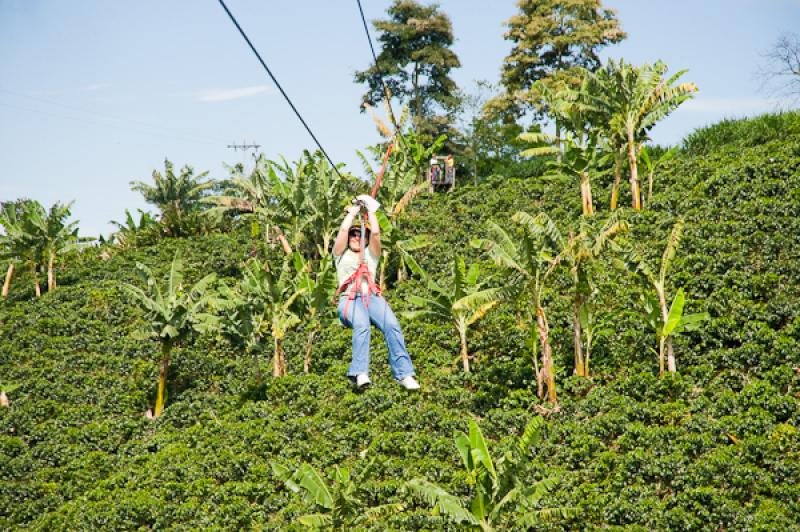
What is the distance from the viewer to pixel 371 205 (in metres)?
7.97

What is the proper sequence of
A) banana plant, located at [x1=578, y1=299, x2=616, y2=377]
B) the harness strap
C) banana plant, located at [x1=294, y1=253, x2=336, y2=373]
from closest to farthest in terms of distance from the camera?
the harness strap, banana plant, located at [x1=578, y1=299, x2=616, y2=377], banana plant, located at [x1=294, y1=253, x2=336, y2=373]

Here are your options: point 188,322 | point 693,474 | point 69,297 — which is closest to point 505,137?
point 69,297

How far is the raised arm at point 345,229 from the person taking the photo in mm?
7980

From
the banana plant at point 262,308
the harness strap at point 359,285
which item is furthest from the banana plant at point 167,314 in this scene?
the harness strap at point 359,285

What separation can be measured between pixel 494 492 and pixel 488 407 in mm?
3271

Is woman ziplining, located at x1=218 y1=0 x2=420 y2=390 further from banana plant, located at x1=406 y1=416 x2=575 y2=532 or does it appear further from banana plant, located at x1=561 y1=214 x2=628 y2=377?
banana plant, located at x1=561 y1=214 x2=628 y2=377

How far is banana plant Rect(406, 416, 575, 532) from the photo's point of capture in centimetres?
888

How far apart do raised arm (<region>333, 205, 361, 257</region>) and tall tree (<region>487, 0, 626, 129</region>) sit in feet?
65.0

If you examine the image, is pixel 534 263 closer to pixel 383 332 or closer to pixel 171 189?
pixel 383 332

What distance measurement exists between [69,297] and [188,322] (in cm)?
715

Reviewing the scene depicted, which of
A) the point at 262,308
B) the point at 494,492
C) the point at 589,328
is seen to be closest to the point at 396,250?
the point at 262,308

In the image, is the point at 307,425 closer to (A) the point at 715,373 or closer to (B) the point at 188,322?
(B) the point at 188,322

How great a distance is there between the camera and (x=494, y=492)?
29.9ft

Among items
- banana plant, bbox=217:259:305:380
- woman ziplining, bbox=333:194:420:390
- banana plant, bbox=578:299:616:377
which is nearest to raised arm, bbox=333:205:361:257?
woman ziplining, bbox=333:194:420:390
